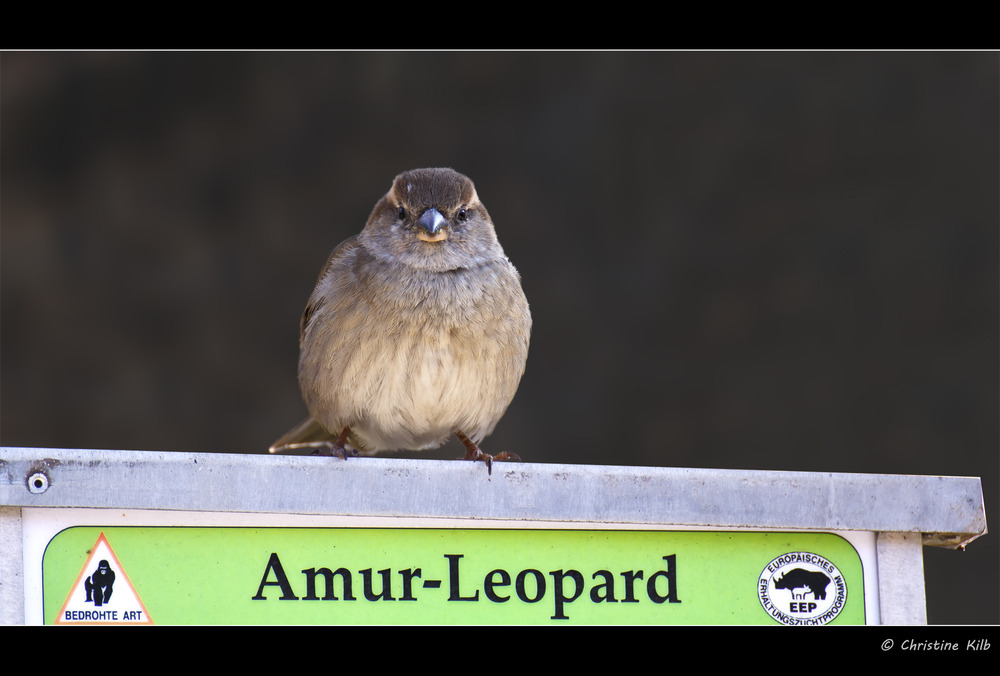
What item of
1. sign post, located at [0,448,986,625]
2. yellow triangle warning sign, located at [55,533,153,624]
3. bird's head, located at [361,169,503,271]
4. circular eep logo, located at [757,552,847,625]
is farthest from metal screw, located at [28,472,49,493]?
bird's head, located at [361,169,503,271]

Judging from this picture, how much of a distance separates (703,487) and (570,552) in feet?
0.80

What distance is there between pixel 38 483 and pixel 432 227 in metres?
1.33

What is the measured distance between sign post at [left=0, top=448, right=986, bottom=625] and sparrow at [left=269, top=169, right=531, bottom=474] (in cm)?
83

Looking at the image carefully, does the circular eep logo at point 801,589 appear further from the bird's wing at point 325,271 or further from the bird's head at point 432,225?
the bird's wing at point 325,271

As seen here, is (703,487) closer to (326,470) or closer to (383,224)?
(326,470)

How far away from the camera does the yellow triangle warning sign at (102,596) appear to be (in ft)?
5.92

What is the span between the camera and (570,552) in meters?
1.95

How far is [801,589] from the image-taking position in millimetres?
1967

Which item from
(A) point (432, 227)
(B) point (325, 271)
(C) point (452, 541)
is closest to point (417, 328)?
(A) point (432, 227)

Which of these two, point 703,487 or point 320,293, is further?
point 320,293

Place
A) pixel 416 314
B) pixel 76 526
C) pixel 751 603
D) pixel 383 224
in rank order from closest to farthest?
pixel 76 526
pixel 751 603
pixel 416 314
pixel 383 224

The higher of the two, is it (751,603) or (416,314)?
(416,314)

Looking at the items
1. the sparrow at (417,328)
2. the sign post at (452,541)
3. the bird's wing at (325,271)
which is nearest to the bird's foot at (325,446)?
the sparrow at (417,328)
